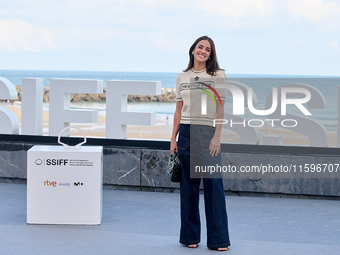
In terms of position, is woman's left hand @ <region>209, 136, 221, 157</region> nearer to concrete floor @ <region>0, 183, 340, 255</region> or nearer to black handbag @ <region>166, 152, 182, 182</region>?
black handbag @ <region>166, 152, 182, 182</region>

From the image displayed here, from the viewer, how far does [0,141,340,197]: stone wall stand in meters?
6.51

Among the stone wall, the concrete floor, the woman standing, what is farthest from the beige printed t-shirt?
the stone wall

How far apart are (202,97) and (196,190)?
769 millimetres

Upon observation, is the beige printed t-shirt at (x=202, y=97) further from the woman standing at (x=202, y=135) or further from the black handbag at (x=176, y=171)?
the black handbag at (x=176, y=171)

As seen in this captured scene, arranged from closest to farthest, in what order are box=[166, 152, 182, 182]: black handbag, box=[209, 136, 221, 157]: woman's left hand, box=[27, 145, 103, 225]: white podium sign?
box=[209, 136, 221, 157]: woman's left hand, box=[166, 152, 182, 182]: black handbag, box=[27, 145, 103, 225]: white podium sign

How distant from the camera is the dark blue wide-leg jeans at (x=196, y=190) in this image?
13.6 ft

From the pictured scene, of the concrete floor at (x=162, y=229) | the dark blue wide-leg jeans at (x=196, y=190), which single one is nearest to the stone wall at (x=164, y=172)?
the concrete floor at (x=162, y=229)

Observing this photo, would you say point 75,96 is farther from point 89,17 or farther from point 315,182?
point 315,182

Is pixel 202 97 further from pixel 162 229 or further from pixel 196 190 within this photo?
pixel 162 229

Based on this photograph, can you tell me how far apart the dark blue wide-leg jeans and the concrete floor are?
14 cm

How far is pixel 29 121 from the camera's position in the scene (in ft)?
24.3

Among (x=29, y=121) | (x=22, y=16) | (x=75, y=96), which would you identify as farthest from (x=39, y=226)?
(x=22, y=16)

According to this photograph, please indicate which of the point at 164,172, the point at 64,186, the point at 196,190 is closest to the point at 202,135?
the point at 196,190

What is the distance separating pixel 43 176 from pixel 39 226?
48 cm
